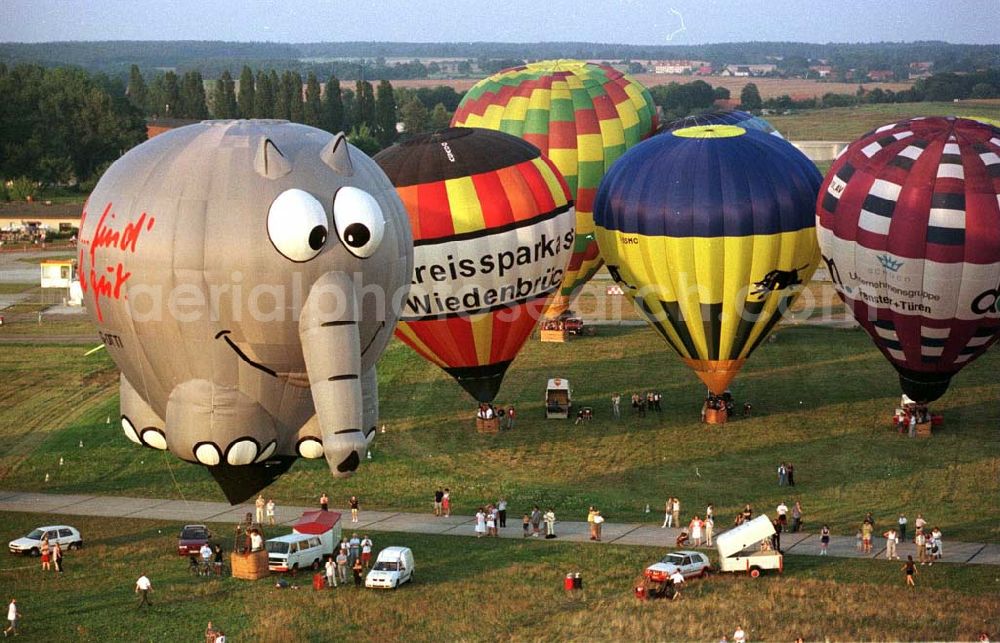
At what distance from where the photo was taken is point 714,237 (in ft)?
125

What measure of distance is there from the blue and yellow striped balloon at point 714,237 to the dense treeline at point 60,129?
7041cm

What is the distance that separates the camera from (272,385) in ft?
70.0

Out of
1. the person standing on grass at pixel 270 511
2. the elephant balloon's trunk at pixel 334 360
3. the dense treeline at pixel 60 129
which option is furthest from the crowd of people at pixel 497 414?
the dense treeline at pixel 60 129

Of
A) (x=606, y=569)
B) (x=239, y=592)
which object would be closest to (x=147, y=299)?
(x=239, y=592)

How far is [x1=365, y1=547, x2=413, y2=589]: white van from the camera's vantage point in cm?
2833

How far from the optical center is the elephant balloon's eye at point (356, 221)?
2064 cm

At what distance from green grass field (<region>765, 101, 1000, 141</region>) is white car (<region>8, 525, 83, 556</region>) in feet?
363

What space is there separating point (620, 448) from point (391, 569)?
10.8 metres

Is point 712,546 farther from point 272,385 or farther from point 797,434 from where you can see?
point 272,385

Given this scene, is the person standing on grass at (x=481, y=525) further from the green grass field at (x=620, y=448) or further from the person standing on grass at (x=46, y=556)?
the person standing on grass at (x=46, y=556)

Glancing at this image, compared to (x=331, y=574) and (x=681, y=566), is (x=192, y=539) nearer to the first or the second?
(x=331, y=574)

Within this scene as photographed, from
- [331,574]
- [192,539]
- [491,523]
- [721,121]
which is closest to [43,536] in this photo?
[192,539]

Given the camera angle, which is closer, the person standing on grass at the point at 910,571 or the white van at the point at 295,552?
the person standing on grass at the point at 910,571

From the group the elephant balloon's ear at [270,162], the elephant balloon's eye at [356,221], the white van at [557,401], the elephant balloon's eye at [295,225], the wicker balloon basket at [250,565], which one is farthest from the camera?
the white van at [557,401]
